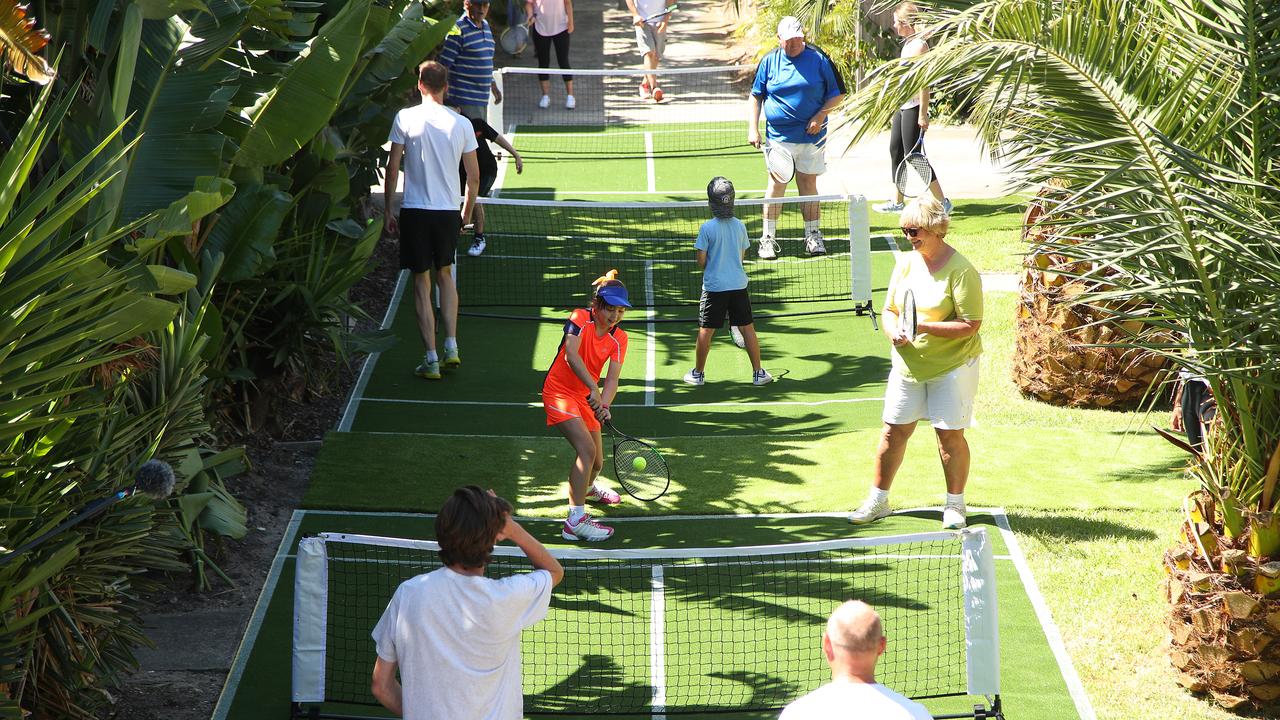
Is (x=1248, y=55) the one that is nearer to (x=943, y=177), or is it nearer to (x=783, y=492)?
(x=783, y=492)

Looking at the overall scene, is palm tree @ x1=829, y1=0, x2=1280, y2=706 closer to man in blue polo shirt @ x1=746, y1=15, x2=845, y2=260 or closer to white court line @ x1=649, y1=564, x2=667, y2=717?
white court line @ x1=649, y1=564, x2=667, y2=717

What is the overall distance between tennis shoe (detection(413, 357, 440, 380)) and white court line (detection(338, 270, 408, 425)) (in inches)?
18.5

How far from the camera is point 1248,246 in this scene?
5711 millimetres

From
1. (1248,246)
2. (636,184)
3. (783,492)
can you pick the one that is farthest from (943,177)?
(1248,246)

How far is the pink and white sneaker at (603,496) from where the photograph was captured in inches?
355

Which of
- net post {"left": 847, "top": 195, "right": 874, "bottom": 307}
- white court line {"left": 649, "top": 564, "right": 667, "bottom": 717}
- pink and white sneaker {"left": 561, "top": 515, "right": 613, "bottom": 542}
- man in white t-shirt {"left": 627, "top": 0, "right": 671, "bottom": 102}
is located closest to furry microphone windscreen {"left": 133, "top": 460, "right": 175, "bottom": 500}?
white court line {"left": 649, "top": 564, "right": 667, "bottom": 717}

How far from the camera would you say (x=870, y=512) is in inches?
336

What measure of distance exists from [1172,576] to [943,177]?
11714 mm

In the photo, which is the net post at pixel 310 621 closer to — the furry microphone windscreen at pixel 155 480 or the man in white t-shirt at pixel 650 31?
the furry microphone windscreen at pixel 155 480

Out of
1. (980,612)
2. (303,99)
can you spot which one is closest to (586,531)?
(980,612)

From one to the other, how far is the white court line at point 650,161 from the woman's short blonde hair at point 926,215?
10.2 meters

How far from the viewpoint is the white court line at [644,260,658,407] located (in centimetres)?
1140

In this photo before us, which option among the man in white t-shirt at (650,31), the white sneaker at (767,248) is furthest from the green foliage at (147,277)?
the man in white t-shirt at (650,31)

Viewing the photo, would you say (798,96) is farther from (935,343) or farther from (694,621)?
(694,621)
